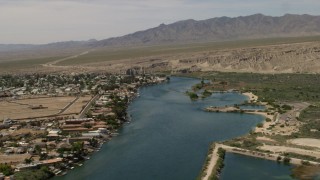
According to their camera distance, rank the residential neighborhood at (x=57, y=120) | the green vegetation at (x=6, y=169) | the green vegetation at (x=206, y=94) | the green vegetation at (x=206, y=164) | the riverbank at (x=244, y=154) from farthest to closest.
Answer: the green vegetation at (x=206, y=94) < the residential neighborhood at (x=57, y=120) < the riverbank at (x=244, y=154) < the green vegetation at (x=6, y=169) < the green vegetation at (x=206, y=164)

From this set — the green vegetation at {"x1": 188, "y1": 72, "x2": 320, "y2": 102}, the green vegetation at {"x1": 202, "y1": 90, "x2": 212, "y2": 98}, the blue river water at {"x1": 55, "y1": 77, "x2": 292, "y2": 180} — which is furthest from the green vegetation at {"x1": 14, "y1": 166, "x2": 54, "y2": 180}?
the green vegetation at {"x1": 202, "y1": 90, "x2": 212, "y2": 98}

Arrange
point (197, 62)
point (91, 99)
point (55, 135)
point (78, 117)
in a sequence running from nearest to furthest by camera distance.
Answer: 1. point (55, 135)
2. point (78, 117)
3. point (91, 99)
4. point (197, 62)

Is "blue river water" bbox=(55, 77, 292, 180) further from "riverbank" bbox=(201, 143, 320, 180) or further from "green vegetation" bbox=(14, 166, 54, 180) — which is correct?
"green vegetation" bbox=(14, 166, 54, 180)

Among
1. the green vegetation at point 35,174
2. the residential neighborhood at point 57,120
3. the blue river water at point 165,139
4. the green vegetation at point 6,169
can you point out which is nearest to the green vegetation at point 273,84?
the blue river water at point 165,139

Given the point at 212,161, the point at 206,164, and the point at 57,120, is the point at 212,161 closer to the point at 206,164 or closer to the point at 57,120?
the point at 206,164

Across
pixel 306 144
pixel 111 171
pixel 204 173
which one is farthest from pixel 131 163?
pixel 306 144

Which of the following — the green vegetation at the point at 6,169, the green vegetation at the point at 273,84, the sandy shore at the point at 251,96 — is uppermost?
the green vegetation at the point at 273,84

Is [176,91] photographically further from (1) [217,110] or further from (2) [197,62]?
(2) [197,62]

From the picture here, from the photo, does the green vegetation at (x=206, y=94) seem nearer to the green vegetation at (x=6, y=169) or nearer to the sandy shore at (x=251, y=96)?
the sandy shore at (x=251, y=96)

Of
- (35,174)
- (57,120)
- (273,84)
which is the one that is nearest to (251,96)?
(273,84)
